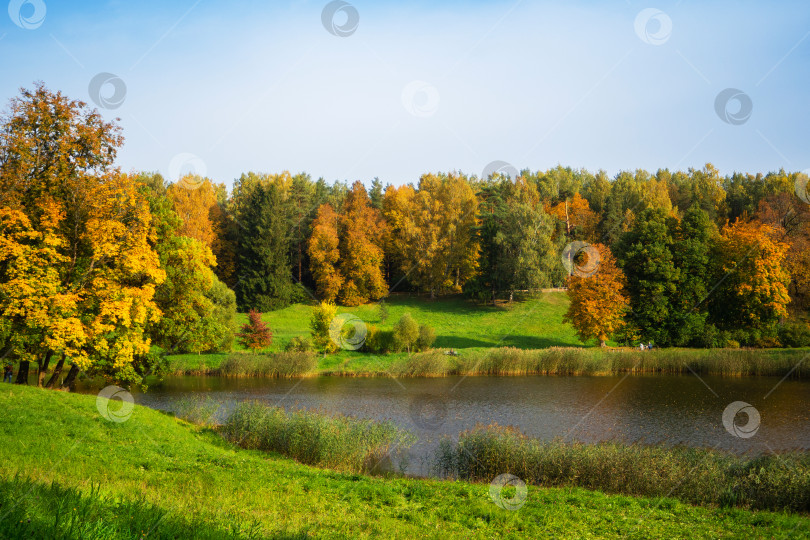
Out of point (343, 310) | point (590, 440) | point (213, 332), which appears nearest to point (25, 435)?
point (213, 332)

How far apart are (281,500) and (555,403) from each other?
20.5 m

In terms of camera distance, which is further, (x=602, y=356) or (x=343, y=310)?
(x=343, y=310)

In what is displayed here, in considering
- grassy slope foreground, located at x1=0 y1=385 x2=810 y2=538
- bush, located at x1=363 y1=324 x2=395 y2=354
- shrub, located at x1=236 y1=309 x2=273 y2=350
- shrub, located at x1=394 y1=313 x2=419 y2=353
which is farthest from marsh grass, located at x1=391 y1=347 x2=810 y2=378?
grassy slope foreground, located at x1=0 y1=385 x2=810 y2=538

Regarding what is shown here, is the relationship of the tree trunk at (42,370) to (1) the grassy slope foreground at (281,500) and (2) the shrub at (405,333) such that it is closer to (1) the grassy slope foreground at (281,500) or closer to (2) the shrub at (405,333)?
(1) the grassy slope foreground at (281,500)

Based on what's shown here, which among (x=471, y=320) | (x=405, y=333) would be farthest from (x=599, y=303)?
(x=471, y=320)

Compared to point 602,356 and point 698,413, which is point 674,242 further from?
point 698,413

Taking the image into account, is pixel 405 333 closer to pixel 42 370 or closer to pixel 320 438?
pixel 42 370

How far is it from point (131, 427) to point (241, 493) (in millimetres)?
7861

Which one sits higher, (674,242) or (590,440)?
(674,242)

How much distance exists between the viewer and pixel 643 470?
14.3 meters

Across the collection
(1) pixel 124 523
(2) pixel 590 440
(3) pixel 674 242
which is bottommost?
(2) pixel 590 440

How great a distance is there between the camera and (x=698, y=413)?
83.4ft

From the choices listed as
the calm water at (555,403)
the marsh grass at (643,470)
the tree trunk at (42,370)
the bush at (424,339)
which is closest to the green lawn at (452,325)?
the bush at (424,339)

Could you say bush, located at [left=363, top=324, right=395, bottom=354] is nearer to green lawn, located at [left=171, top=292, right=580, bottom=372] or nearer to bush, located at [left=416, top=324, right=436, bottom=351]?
green lawn, located at [left=171, top=292, right=580, bottom=372]
